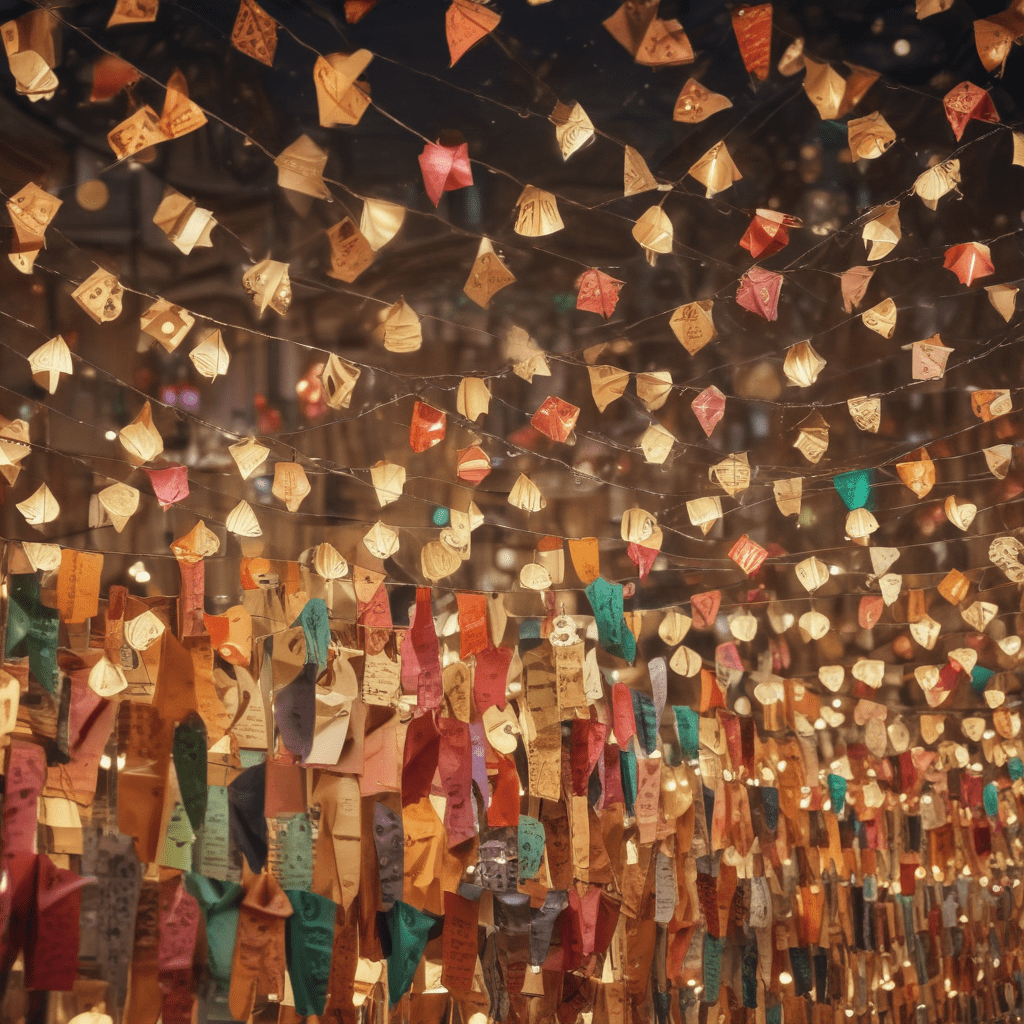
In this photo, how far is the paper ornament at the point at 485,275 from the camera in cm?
176

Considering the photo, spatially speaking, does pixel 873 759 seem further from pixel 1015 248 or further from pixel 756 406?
pixel 1015 248

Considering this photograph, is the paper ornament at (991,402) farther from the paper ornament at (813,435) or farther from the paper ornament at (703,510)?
the paper ornament at (703,510)

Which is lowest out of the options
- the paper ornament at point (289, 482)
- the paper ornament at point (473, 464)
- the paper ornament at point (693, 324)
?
the paper ornament at point (289, 482)

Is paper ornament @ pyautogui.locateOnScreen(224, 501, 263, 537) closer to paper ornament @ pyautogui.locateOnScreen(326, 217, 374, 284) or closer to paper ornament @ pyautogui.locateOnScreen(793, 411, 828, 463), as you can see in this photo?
paper ornament @ pyautogui.locateOnScreen(326, 217, 374, 284)

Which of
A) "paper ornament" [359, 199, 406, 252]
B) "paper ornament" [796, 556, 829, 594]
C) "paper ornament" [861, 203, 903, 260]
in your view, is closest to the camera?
"paper ornament" [359, 199, 406, 252]

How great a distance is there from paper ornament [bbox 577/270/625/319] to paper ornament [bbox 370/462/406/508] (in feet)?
1.54

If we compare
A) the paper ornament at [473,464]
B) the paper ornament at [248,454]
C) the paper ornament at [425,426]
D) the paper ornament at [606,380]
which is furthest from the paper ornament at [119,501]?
the paper ornament at [606,380]

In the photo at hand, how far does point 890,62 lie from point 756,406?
767 mm

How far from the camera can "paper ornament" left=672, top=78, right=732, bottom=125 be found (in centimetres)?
172

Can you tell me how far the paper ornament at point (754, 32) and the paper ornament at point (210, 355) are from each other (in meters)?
0.98

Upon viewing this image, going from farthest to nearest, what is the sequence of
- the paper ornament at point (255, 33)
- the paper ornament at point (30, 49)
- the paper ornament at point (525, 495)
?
1. the paper ornament at point (525, 495)
2. the paper ornament at point (255, 33)
3. the paper ornament at point (30, 49)

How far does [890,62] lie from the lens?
196 centimetres

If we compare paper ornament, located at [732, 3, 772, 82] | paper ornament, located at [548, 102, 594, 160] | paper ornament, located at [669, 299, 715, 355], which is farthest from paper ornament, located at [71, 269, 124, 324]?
paper ornament, located at [732, 3, 772, 82]

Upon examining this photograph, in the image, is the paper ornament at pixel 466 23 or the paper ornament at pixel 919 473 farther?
the paper ornament at pixel 919 473
